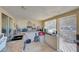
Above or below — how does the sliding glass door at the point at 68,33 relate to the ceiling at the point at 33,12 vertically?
below

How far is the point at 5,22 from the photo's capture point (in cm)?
171

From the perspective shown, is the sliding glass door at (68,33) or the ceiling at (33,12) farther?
the sliding glass door at (68,33)

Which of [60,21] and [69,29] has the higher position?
[60,21]

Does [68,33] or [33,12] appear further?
[68,33]

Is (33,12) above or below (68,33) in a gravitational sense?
above

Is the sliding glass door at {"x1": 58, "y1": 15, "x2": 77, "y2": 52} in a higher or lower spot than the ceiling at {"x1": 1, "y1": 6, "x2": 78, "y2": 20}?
lower

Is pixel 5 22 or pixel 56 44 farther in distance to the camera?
pixel 56 44

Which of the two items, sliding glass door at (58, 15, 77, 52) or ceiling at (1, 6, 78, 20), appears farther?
sliding glass door at (58, 15, 77, 52)
